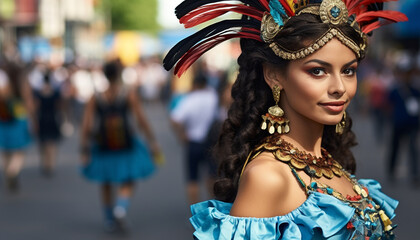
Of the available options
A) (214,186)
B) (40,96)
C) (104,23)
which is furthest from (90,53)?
(214,186)

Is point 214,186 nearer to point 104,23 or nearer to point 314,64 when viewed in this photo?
point 314,64

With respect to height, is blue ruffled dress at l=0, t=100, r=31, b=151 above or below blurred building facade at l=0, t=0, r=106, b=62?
below

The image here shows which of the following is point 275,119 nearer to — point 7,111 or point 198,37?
point 198,37

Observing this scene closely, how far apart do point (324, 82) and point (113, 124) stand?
18.3 ft

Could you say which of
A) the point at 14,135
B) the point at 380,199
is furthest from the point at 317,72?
the point at 14,135

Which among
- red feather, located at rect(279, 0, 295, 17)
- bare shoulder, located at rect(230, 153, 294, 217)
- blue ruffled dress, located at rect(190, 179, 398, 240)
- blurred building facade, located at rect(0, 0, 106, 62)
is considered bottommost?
blue ruffled dress, located at rect(190, 179, 398, 240)

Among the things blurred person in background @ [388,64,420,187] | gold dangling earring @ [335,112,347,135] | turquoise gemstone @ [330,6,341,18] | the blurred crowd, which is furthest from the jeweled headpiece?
blurred person in background @ [388,64,420,187]

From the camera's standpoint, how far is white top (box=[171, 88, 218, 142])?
8555 mm

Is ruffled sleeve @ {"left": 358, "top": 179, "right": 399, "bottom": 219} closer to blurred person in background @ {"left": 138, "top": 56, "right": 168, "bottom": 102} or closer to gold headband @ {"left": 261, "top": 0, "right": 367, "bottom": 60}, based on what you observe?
gold headband @ {"left": 261, "top": 0, "right": 367, "bottom": 60}

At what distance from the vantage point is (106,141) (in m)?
7.96

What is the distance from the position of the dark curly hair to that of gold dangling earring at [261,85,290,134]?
0.18ft

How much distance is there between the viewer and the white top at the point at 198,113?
8555mm

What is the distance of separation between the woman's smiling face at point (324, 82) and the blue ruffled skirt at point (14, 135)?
8972 mm

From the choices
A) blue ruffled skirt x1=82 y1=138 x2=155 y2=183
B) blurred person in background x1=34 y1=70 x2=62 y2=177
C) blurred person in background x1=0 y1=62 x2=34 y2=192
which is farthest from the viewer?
Result: blurred person in background x1=34 y1=70 x2=62 y2=177
